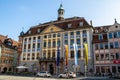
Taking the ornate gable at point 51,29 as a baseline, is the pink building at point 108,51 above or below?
below

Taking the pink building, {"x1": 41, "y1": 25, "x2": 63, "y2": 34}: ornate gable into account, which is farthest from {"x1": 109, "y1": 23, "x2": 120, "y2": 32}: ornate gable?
{"x1": 41, "y1": 25, "x2": 63, "y2": 34}: ornate gable

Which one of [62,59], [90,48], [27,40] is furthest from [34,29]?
[90,48]

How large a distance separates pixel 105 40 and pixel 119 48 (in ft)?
15.4

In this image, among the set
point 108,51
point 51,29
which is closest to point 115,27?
point 108,51

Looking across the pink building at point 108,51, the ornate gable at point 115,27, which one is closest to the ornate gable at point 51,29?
the pink building at point 108,51

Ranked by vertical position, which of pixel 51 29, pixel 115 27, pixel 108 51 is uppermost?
pixel 51 29

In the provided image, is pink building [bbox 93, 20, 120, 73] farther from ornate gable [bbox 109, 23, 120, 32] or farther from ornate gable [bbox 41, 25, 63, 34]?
ornate gable [bbox 41, 25, 63, 34]

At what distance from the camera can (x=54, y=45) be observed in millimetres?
56531

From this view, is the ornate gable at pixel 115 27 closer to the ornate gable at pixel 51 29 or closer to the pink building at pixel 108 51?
the pink building at pixel 108 51

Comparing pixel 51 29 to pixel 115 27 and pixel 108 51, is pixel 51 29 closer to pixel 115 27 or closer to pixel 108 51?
pixel 108 51

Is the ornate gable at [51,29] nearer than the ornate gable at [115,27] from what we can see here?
No

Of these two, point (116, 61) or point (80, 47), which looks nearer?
point (116, 61)

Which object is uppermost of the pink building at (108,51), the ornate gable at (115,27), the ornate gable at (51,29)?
the ornate gable at (51,29)

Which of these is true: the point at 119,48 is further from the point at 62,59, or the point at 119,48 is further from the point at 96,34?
the point at 62,59
